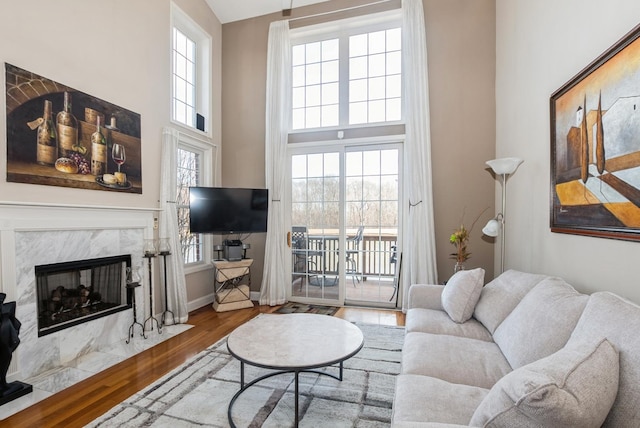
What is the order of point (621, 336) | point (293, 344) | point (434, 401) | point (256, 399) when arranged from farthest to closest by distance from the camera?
point (256, 399) → point (293, 344) → point (434, 401) → point (621, 336)

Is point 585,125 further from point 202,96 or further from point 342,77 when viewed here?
point 202,96

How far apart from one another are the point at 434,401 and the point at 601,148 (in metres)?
1.74

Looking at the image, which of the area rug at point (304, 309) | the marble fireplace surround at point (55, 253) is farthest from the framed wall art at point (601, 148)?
the marble fireplace surround at point (55, 253)

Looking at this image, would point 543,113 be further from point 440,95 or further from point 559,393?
point 559,393

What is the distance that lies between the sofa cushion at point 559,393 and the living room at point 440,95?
98 cm

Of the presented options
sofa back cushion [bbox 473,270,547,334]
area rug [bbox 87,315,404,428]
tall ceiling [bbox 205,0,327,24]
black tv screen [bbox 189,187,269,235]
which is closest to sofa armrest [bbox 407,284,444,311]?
sofa back cushion [bbox 473,270,547,334]

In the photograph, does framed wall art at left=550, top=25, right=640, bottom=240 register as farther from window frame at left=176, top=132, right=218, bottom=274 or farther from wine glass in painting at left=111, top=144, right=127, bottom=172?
window frame at left=176, top=132, right=218, bottom=274

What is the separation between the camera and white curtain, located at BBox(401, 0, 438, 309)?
4.00 m

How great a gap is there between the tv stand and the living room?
345mm

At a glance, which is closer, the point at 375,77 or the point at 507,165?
the point at 507,165

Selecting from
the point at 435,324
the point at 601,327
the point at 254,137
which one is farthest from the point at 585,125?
the point at 254,137

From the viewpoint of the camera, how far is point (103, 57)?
3066 mm

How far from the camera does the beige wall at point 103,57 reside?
242 centimetres

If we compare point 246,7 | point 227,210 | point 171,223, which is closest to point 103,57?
point 171,223
